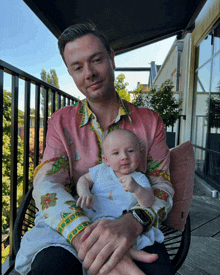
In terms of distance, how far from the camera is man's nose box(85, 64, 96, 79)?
4.10ft

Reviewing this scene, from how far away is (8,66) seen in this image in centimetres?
144

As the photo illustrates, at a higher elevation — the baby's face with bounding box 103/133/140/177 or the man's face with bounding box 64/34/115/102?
the man's face with bounding box 64/34/115/102

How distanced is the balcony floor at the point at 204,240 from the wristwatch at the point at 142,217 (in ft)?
3.93

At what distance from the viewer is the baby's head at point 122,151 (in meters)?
1.16

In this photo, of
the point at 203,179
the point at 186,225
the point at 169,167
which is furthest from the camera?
the point at 203,179

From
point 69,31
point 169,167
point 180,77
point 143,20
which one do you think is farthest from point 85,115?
point 180,77

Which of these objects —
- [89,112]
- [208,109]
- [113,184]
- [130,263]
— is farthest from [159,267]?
[208,109]

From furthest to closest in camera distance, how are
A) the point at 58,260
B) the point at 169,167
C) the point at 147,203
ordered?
the point at 169,167 < the point at 147,203 < the point at 58,260

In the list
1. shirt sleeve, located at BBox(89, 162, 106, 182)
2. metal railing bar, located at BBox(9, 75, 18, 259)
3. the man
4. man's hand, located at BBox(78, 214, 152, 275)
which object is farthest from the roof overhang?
man's hand, located at BBox(78, 214, 152, 275)

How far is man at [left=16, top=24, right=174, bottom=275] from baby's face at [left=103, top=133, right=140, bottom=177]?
0.49 ft

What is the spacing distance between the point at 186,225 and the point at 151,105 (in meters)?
5.27

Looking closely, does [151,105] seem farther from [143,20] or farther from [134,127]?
[134,127]

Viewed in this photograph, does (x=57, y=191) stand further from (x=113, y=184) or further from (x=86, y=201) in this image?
(x=113, y=184)

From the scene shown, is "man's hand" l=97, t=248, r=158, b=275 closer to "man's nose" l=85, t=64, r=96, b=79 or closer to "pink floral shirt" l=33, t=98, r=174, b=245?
"pink floral shirt" l=33, t=98, r=174, b=245
